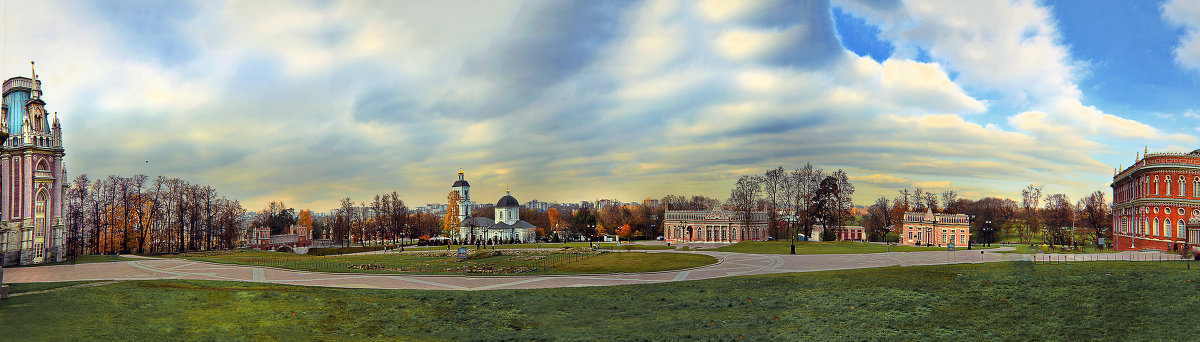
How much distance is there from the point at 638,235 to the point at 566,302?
76.6 m

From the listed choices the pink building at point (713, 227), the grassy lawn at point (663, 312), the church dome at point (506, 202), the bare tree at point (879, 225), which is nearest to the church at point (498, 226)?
the church dome at point (506, 202)

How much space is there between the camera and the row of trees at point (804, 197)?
84375mm

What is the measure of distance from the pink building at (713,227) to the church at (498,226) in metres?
30.0

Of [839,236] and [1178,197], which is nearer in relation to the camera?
[1178,197]

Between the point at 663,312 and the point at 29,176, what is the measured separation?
2073 inches

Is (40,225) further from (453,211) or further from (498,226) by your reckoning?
(498,226)

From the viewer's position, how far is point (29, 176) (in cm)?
4456

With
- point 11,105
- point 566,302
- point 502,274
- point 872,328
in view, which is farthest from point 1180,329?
point 11,105

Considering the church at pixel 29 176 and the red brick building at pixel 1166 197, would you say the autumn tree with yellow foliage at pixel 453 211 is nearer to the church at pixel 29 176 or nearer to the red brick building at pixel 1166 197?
the church at pixel 29 176

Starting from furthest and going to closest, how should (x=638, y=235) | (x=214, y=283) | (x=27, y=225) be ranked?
(x=638, y=235) → (x=27, y=225) → (x=214, y=283)

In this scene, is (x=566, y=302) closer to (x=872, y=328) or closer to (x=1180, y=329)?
(x=872, y=328)

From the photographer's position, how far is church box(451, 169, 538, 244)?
→ 337 ft

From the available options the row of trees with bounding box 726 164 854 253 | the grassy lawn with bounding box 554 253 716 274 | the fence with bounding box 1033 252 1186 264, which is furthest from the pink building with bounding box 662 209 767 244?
the fence with bounding box 1033 252 1186 264

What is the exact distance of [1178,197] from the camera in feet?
160
